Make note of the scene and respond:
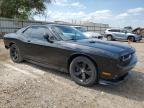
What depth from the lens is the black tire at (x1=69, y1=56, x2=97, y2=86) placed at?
466cm

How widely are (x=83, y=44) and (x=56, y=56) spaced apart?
854 millimetres

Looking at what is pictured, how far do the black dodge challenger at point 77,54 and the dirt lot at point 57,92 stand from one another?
29 centimetres

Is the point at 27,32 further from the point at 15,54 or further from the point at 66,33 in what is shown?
the point at 66,33

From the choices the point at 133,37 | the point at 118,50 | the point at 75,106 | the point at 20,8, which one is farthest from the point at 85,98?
the point at 20,8

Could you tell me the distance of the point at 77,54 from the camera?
4926mm

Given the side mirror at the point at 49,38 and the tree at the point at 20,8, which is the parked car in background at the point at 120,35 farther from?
the side mirror at the point at 49,38

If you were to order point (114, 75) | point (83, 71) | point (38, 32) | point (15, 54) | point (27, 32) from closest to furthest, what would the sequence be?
1. point (114, 75)
2. point (83, 71)
3. point (38, 32)
4. point (27, 32)
5. point (15, 54)

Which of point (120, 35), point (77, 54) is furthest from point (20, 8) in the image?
point (77, 54)

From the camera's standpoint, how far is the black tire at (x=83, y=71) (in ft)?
15.3

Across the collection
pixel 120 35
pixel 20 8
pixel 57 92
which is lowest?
pixel 57 92

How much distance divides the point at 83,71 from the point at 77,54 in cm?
44

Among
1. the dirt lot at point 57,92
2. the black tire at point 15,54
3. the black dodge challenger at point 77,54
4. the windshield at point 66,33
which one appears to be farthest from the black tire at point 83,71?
the black tire at point 15,54

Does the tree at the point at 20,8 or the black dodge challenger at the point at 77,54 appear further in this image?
the tree at the point at 20,8

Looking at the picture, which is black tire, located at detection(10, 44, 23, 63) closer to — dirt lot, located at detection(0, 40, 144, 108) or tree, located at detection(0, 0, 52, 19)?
dirt lot, located at detection(0, 40, 144, 108)
